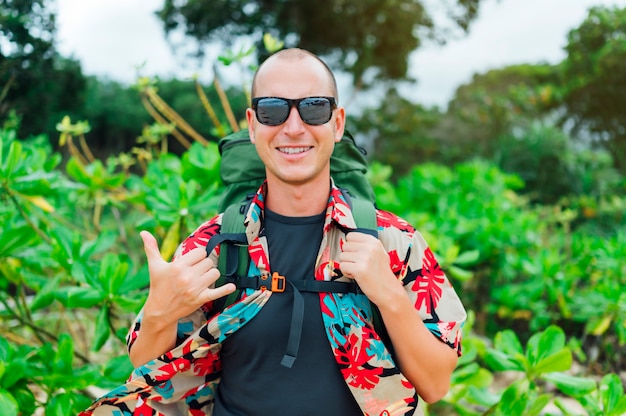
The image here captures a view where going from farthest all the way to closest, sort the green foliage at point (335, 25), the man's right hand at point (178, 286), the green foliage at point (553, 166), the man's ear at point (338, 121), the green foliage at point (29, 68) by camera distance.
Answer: the green foliage at point (335, 25) < the green foliage at point (553, 166) < the green foliage at point (29, 68) < the man's ear at point (338, 121) < the man's right hand at point (178, 286)

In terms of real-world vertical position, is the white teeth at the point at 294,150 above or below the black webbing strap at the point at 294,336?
above

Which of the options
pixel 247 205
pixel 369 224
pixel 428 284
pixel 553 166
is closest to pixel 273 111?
pixel 247 205

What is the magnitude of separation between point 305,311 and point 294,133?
50 centimetres

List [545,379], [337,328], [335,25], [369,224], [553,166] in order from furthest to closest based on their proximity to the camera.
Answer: [335,25] < [553,166] < [545,379] < [369,224] < [337,328]

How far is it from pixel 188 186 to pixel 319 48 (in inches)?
529

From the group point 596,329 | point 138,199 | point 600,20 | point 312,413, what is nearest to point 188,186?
point 138,199

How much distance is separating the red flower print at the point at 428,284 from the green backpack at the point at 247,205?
13 centimetres

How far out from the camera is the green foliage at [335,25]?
517 inches

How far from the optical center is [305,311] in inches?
56.0

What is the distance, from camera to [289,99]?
1.49m

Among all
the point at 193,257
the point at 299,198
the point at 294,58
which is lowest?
the point at 193,257

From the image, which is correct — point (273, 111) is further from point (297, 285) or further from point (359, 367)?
point (359, 367)

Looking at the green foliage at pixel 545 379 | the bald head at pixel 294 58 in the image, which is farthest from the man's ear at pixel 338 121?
the green foliage at pixel 545 379

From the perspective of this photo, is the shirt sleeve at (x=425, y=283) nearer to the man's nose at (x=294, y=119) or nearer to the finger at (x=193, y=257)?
the man's nose at (x=294, y=119)
